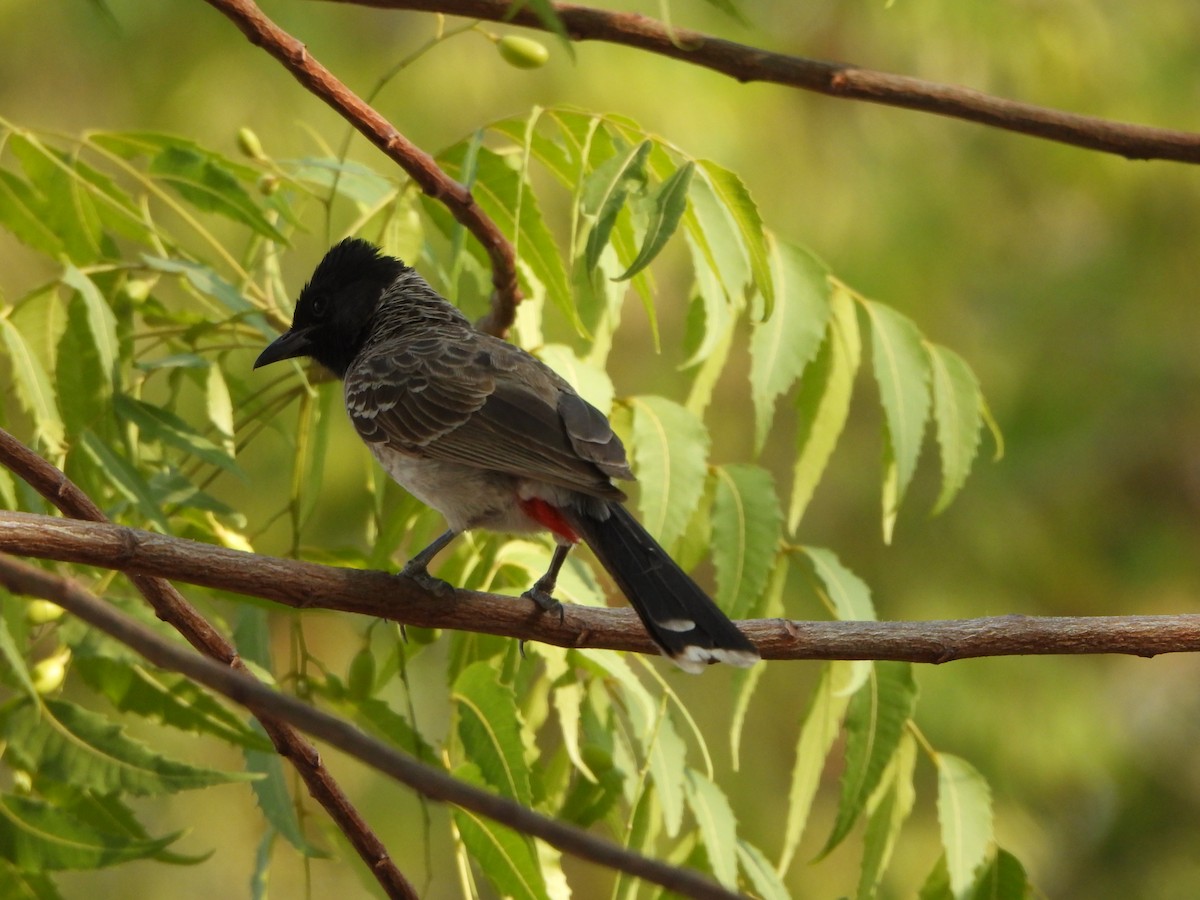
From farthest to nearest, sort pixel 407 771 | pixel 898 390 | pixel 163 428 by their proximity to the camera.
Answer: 1. pixel 898 390
2. pixel 163 428
3. pixel 407 771

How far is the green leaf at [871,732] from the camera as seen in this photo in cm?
277

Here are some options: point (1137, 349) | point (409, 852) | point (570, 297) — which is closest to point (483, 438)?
point (570, 297)

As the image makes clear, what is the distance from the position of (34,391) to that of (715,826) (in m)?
1.60

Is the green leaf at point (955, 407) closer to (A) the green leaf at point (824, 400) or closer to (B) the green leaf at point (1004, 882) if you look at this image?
(A) the green leaf at point (824, 400)

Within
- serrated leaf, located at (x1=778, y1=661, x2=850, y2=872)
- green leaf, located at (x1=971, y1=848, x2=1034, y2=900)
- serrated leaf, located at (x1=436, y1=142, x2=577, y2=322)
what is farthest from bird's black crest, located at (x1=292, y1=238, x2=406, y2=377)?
green leaf, located at (x1=971, y1=848, x2=1034, y2=900)

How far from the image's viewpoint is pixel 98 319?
276cm

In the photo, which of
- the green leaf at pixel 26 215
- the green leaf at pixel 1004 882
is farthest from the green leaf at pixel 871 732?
the green leaf at pixel 26 215

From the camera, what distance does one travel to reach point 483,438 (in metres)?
3.06

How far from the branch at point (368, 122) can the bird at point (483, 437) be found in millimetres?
351

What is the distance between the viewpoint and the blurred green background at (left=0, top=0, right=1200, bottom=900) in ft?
25.7

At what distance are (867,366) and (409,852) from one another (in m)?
4.04

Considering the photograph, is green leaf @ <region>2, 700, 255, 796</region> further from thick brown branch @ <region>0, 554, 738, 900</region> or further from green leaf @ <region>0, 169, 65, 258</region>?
green leaf @ <region>0, 169, 65, 258</region>

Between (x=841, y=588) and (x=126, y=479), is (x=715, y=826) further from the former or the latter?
(x=126, y=479)

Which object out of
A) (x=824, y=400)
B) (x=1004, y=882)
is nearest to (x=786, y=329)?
(x=824, y=400)
